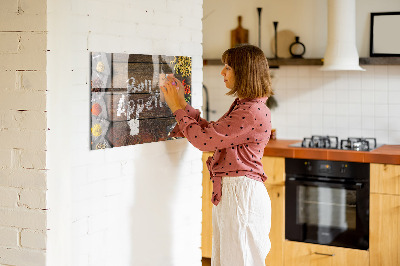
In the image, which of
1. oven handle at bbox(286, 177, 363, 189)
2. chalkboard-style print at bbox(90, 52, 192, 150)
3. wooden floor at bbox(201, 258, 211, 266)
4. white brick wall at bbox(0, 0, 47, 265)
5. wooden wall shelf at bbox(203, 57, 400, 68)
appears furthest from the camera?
wooden floor at bbox(201, 258, 211, 266)

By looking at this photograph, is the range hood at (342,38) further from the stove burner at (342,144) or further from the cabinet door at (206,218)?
the cabinet door at (206,218)

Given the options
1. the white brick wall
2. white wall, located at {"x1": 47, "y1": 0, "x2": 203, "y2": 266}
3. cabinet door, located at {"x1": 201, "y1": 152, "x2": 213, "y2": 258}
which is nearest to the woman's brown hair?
white wall, located at {"x1": 47, "y1": 0, "x2": 203, "y2": 266}

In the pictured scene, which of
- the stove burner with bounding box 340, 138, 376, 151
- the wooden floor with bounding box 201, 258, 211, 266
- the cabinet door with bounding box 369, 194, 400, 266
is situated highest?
the stove burner with bounding box 340, 138, 376, 151

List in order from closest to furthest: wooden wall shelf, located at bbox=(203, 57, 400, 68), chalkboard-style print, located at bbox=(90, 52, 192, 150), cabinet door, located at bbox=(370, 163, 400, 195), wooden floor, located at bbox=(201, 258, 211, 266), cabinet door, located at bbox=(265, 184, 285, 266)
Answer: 1. chalkboard-style print, located at bbox=(90, 52, 192, 150)
2. cabinet door, located at bbox=(370, 163, 400, 195)
3. cabinet door, located at bbox=(265, 184, 285, 266)
4. wooden wall shelf, located at bbox=(203, 57, 400, 68)
5. wooden floor, located at bbox=(201, 258, 211, 266)

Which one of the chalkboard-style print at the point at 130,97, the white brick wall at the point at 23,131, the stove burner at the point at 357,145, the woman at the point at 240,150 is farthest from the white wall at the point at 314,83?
the white brick wall at the point at 23,131

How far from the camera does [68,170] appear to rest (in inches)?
91.3

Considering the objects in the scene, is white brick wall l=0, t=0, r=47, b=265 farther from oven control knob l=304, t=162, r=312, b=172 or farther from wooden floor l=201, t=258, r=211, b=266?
wooden floor l=201, t=258, r=211, b=266

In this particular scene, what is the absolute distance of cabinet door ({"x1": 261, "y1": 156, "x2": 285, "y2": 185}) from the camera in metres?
4.32

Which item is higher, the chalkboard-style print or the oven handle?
the chalkboard-style print

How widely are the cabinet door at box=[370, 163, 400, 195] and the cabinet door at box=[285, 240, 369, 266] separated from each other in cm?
47

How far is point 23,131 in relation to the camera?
89.7 inches

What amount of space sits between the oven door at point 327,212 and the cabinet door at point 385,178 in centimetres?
7

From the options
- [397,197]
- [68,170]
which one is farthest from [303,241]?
[68,170]

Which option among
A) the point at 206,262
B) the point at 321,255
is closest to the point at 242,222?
the point at 321,255
